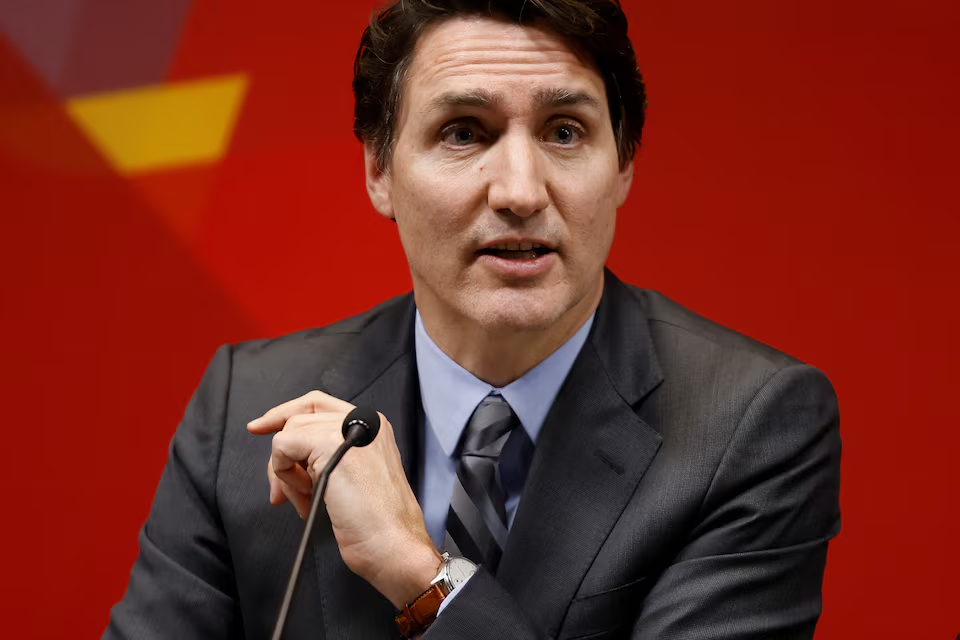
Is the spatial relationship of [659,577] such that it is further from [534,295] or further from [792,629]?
[534,295]

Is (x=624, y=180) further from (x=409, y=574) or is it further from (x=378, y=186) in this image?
(x=409, y=574)

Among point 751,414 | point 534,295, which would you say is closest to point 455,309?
point 534,295

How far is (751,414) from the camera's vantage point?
1.83m

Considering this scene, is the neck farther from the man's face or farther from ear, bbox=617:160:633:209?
ear, bbox=617:160:633:209

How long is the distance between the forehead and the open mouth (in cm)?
23

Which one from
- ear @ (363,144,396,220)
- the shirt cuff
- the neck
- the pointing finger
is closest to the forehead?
ear @ (363,144,396,220)

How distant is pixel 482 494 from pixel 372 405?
272mm

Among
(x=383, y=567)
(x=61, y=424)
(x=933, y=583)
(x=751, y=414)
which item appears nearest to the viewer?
(x=383, y=567)

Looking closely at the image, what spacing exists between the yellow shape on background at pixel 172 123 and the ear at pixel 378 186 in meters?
0.72

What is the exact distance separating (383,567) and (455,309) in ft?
1.43

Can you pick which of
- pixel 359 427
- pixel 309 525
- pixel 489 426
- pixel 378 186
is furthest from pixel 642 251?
pixel 309 525

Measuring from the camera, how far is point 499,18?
1.87 m

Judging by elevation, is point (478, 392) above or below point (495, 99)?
below

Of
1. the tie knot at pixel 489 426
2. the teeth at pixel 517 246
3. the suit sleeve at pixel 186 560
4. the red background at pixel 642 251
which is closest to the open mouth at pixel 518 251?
the teeth at pixel 517 246
